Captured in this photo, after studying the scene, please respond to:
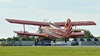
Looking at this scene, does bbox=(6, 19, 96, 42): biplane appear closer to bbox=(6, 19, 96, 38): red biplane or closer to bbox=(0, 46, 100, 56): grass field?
bbox=(6, 19, 96, 38): red biplane

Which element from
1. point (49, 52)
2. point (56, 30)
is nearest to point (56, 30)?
point (56, 30)

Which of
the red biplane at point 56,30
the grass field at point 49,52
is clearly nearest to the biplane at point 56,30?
the red biplane at point 56,30

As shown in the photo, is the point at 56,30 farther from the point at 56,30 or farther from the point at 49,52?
the point at 49,52

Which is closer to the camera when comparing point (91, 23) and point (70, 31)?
point (70, 31)

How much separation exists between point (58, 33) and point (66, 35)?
228 centimetres

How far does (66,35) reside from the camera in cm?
8875

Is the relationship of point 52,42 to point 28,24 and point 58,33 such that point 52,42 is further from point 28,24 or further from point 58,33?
point 58,33

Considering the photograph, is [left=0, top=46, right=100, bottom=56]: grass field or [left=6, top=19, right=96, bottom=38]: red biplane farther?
[left=6, top=19, right=96, bottom=38]: red biplane

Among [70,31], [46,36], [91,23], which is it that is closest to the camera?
[70,31]

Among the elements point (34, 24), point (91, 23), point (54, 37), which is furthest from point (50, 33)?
point (91, 23)

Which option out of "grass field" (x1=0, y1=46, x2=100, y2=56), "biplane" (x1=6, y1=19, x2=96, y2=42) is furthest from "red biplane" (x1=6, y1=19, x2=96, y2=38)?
"grass field" (x1=0, y1=46, x2=100, y2=56)

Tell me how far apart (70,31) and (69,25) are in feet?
7.60

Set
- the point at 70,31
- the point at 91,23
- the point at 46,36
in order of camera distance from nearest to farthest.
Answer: the point at 70,31 < the point at 46,36 < the point at 91,23

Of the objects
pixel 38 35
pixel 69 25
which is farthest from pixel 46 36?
pixel 69 25
